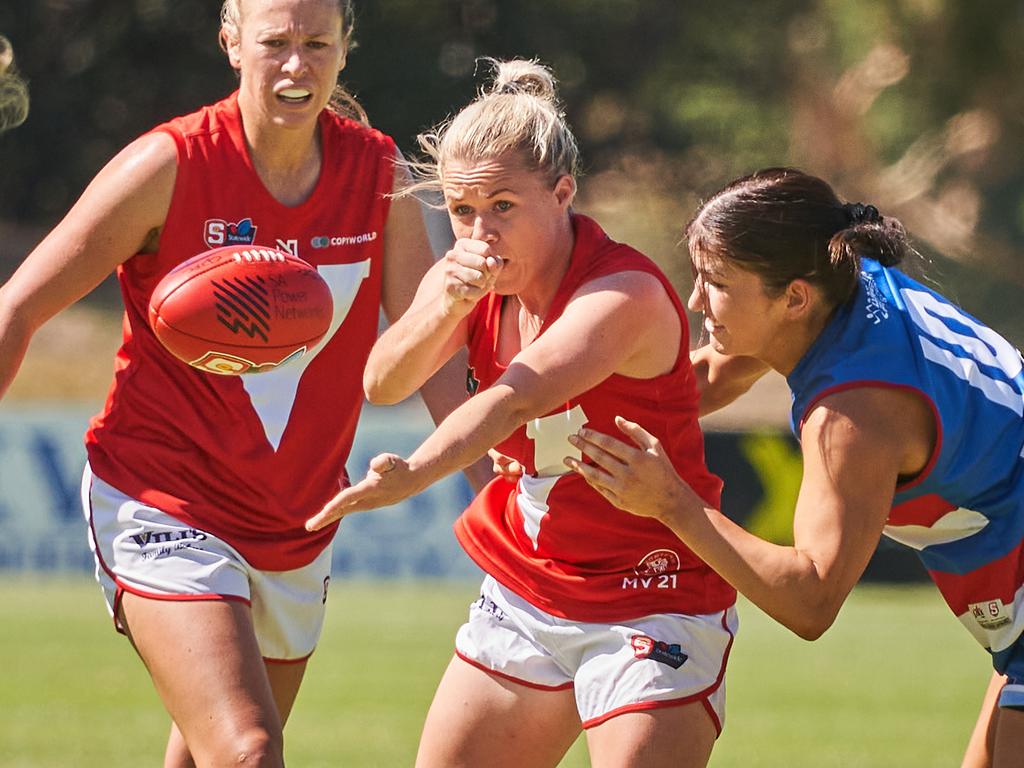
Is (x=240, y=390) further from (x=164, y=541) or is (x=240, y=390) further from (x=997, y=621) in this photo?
(x=997, y=621)

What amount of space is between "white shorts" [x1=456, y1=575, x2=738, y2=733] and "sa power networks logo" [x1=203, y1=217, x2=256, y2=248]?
997mm

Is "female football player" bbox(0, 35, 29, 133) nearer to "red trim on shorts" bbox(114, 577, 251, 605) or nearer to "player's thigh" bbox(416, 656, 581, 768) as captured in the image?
"red trim on shorts" bbox(114, 577, 251, 605)

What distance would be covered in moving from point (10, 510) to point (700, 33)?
14.7 m

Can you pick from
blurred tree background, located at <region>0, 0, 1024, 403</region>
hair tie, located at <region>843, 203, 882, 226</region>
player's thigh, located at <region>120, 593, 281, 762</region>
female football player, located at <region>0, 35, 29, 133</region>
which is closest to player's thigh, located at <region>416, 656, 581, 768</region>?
player's thigh, located at <region>120, 593, 281, 762</region>

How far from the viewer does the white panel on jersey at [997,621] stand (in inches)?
135

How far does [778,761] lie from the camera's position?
6.75 meters

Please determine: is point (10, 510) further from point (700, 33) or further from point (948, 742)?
point (700, 33)

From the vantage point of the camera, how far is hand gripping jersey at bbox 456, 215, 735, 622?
346cm

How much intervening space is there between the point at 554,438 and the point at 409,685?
531 cm

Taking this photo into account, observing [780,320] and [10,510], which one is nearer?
[780,320]

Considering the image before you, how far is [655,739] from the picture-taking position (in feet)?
10.9

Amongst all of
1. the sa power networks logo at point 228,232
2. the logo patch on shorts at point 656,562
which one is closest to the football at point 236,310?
the sa power networks logo at point 228,232

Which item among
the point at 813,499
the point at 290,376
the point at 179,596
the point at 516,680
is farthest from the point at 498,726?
the point at 290,376

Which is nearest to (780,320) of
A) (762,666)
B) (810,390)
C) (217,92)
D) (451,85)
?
(810,390)
